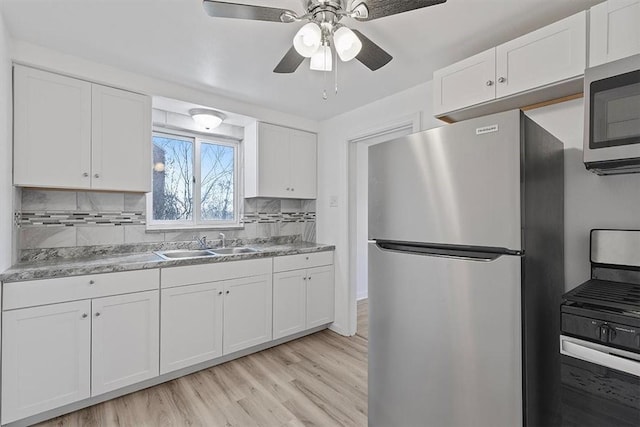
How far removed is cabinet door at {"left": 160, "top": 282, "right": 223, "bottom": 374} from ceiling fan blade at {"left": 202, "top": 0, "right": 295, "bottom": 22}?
71.6 inches

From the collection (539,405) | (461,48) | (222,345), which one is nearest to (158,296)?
(222,345)

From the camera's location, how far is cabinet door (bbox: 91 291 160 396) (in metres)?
1.95

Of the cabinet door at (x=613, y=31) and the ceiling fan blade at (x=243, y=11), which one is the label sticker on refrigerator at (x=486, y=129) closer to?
the cabinet door at (x=613, y=31)

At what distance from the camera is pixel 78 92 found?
2.12m

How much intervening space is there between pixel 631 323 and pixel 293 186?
2768 mm

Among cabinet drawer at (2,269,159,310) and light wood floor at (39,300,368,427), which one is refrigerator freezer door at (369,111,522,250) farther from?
cabinet drawer at (2,269,159,310)

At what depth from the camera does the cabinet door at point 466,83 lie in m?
1.74

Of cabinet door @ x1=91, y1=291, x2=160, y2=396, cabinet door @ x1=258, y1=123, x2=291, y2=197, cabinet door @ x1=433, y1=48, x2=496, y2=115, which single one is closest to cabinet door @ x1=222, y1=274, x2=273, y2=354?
cabinet door @ x1=91, y1=291, x2=160, y2=396

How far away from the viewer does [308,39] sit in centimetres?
134

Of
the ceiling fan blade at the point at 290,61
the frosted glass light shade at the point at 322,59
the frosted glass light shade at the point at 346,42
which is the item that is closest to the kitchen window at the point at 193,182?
the ceiling fan blade at the point at 290,61

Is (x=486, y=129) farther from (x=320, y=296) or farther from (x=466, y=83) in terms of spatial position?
(x=320, y=296)

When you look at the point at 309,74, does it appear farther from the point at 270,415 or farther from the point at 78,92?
the point at 270,415

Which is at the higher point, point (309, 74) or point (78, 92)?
point (309, 74)

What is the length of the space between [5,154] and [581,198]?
324 cm
